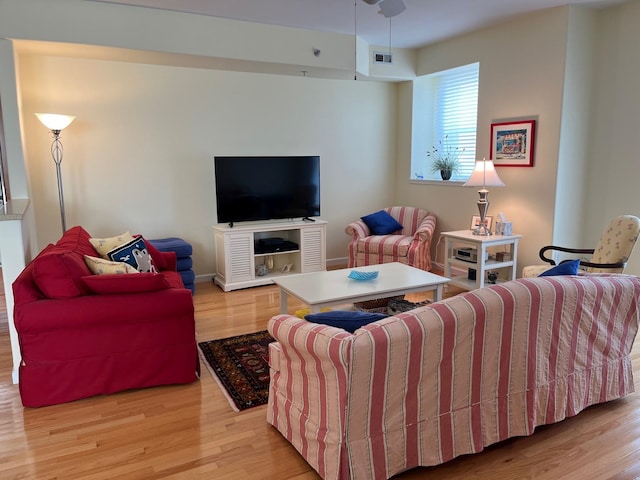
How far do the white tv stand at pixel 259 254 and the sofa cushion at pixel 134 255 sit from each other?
4.48 ft

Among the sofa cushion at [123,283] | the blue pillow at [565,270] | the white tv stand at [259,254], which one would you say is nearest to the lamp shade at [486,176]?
the white tv stand at [259,254]

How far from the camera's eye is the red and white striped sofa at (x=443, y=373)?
191cm

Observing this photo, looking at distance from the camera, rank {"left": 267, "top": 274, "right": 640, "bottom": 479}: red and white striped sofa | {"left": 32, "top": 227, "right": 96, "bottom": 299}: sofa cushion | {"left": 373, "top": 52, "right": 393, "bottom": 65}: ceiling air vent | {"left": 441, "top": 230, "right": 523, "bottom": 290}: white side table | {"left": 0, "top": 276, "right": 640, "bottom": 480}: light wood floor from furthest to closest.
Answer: {"left": 373, "top": 52, "right": 393, "bottom": 65}: ceiling air vent < {"left": 441, "top": 230, "right": 523, "bottom": 290}: white side table < {"left": 32, "top": 227, "right": 96, "bottom": 299}: sofa cushion < {"left": 0, "top": 276, "right": 640, "bottom": 480}: light wood floor < {"left": 267, "top": 274, "right": 640, "bottom": 479}: red and white striped sofa

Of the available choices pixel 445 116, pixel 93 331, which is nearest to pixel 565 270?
pixel 93 331

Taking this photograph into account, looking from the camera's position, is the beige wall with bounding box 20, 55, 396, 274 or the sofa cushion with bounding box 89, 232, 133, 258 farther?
the beige wall with bounding box 20, 55, 396, 274

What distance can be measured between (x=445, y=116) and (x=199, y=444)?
5045 mm

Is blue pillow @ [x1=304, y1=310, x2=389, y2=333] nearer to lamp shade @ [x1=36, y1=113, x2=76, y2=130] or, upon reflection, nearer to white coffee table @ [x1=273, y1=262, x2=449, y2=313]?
white coffee table @ [x1=273, y1=262, x2=449, y2=313]

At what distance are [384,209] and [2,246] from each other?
443 centimetres

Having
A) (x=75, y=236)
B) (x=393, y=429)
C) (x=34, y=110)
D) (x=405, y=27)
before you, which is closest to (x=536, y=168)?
(x=405, y=27)

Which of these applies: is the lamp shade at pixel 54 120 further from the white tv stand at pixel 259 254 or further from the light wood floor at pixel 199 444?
the light wood floor at pixel 199 444

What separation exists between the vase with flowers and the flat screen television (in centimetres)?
157

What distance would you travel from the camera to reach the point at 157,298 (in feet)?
9.47

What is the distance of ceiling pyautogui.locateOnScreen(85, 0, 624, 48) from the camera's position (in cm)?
412

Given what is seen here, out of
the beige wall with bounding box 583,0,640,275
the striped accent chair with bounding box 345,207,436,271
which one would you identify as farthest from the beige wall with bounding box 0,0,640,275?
the striped accent chair with bounding box 345,207,436,271
